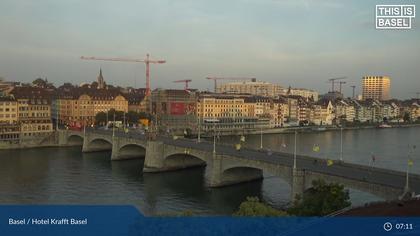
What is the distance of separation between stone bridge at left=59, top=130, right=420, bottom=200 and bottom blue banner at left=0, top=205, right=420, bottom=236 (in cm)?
751

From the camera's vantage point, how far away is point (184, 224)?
5.11 metres

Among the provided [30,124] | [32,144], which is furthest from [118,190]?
[30,124]

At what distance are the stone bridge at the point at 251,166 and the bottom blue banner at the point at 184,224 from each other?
7.51 meters

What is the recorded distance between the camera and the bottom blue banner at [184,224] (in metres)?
4.61

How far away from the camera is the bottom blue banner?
4.61 m

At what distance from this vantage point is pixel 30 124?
118ft

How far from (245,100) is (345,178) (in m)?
42.9

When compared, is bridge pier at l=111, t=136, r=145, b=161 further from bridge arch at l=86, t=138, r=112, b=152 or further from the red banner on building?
the red banner on building

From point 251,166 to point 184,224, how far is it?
1252 cm

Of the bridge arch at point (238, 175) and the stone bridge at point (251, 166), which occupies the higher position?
the stone bridge at point (251, 166)


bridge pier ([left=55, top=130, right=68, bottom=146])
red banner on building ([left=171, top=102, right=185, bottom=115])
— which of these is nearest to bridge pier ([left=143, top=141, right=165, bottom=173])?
bridge pier ([left=55, top=130, right=68, bottom=146])

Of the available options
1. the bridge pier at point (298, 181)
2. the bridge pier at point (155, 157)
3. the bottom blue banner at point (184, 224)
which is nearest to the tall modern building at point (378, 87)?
the bridge pier at point (155, 157)

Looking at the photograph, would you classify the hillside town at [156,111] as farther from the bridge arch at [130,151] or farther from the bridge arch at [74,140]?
the bridge arch at [130,151]

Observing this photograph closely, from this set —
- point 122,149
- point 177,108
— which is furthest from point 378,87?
point 122,149
